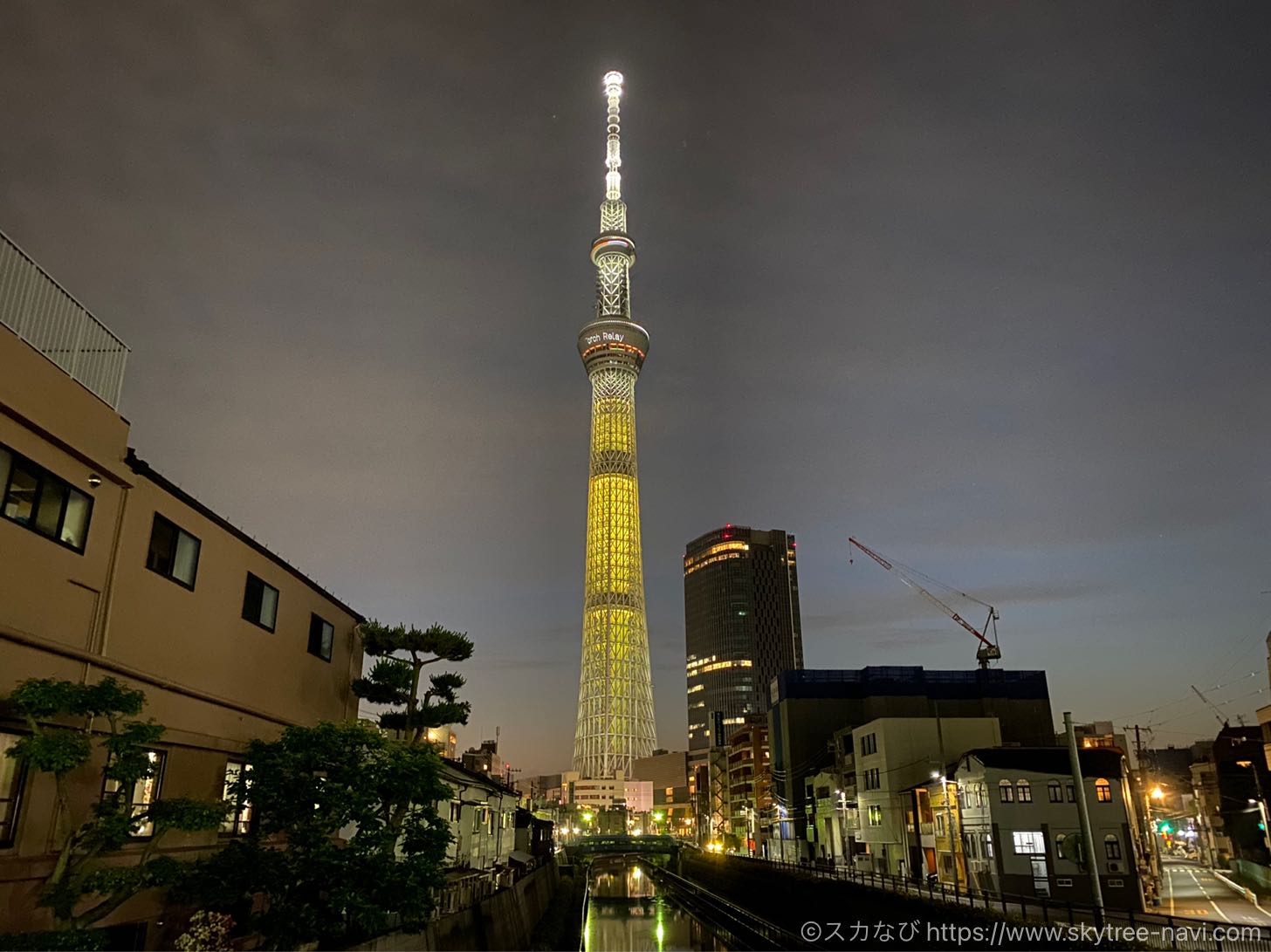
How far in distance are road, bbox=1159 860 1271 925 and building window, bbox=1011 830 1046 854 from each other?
490cm

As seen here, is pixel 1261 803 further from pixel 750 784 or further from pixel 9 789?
pixel 750 784

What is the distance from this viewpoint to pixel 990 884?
39281 mm

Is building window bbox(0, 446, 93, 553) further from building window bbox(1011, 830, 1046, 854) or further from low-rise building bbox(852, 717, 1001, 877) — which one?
low-rise building bbox(852, 717, 1001, 877)

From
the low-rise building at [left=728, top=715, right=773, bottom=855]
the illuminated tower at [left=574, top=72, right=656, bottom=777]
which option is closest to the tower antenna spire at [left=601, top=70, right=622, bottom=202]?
the illuminated tower at [left=574, top=72, right=656, bottom=777]

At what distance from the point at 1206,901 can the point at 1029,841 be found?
6935 mm

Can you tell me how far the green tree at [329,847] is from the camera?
1480 cm

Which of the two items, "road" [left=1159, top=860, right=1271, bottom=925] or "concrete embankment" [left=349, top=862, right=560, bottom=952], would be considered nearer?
"concrete embankment" [left=349, top=862, right=560, bottom=952]

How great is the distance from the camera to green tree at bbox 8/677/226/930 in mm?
10680

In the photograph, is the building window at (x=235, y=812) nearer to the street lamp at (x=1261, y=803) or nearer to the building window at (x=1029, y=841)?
the building window at (x=1029, y=841)

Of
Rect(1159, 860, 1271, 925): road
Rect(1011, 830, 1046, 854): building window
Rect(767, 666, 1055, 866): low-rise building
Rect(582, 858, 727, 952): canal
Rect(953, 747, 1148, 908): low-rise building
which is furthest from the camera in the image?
Rect(767, 666, 1055, 866): low-rise building

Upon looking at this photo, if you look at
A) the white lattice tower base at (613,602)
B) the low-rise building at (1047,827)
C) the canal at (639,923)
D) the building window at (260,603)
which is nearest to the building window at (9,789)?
the building window at (260,603)

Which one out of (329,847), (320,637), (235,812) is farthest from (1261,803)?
(235,812)

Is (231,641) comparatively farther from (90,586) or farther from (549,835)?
(549,835)


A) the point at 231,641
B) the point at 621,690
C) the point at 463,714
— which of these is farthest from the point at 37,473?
the point at 621,690
